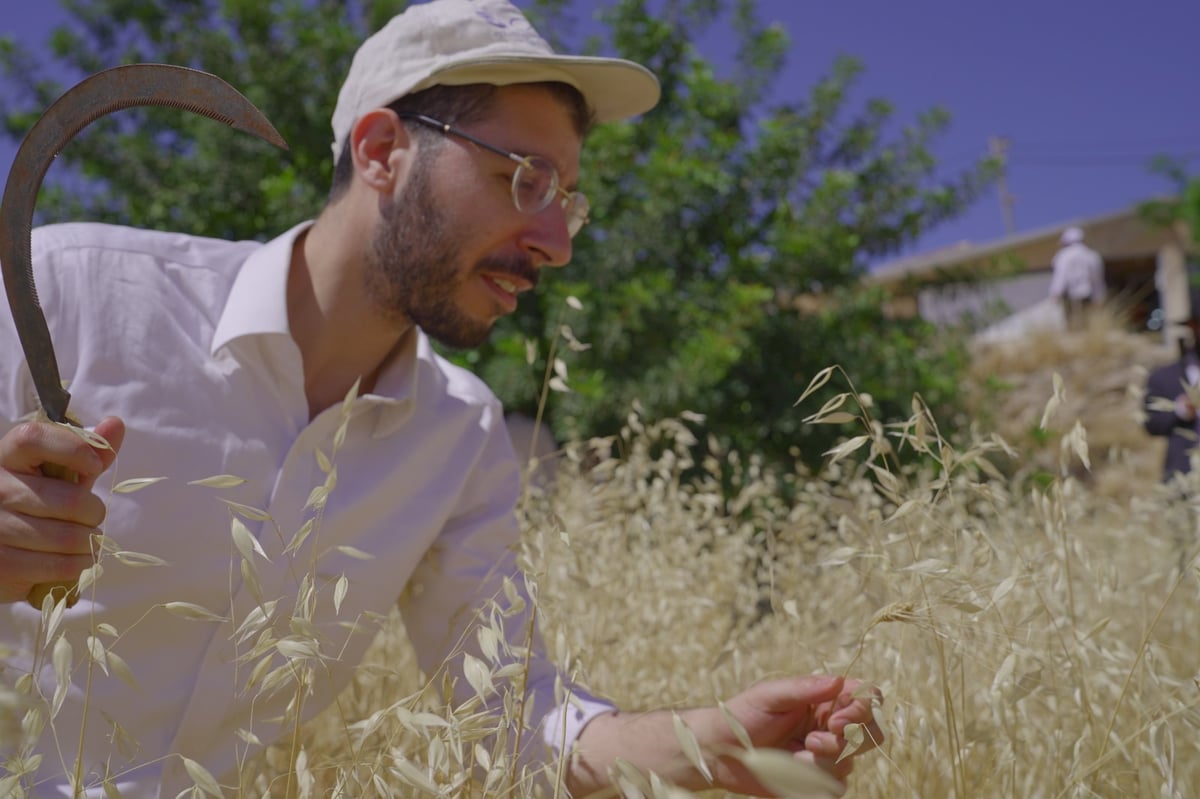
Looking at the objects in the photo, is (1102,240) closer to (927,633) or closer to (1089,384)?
(1089,384)

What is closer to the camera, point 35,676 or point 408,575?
point 35,676

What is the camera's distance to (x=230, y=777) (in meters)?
1.57

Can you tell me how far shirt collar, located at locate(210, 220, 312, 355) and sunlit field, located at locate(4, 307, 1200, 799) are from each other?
525 mm

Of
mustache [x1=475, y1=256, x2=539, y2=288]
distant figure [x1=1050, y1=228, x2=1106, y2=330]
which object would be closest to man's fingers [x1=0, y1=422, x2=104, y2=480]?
mustache [x1=475, y1=256, x2=539, y2=288]

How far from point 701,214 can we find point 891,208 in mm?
1265

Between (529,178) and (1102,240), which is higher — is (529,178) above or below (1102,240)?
above

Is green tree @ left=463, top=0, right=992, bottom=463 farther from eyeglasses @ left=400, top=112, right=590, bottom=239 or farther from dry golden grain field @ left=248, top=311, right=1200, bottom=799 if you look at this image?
eyeglasses @ left=400, top=112, right=590, bottom=239

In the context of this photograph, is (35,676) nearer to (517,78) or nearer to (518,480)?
(518,480)

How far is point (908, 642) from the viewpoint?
2.07 meters

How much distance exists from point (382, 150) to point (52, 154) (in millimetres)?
864

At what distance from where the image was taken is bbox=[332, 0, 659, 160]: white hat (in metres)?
1.72

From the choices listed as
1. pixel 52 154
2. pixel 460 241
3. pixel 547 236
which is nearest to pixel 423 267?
pixel 460 241

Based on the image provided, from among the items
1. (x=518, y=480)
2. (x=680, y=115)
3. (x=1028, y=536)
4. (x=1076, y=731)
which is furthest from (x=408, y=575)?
(x=680, y=115)

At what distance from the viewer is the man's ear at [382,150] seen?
5.78 ft
